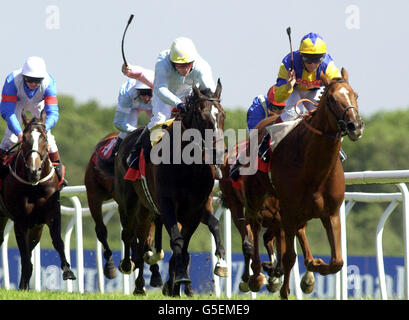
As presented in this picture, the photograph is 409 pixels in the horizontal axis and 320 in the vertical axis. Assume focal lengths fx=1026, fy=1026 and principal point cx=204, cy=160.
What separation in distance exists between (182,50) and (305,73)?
3.81ft

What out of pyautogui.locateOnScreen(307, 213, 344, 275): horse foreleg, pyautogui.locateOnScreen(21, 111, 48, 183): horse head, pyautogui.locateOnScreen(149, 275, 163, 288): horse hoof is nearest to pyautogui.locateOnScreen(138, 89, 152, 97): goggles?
pyautogui.locateOnScreen(21, 111, 48, 183): horse head

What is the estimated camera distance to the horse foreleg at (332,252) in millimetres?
7996

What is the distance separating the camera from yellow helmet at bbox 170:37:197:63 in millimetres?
9375

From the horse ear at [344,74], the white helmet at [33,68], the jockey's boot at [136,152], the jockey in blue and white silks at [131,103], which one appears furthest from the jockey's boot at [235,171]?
the white helmet at [33,68]

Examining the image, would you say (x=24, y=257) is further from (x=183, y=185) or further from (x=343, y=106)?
(x=343, y=106)

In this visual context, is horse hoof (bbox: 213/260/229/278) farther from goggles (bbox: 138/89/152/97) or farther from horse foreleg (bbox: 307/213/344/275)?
goggles (bbox: 138/89/152/97)

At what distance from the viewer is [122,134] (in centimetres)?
1162

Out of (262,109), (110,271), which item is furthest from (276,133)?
(110,271)

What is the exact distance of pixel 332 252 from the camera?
808cm

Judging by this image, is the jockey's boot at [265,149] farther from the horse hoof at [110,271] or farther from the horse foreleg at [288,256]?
the horse hoof at [110,271]
